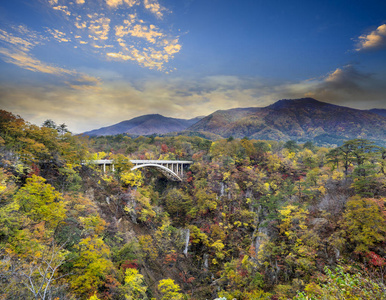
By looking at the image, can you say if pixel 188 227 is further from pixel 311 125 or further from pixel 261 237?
pixel 311 125

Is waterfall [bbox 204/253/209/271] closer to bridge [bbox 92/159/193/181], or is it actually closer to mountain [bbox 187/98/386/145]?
bridge [bbox 92/159/193/181]

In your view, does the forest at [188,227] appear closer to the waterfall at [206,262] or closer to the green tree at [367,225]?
the green tree at [367,225]

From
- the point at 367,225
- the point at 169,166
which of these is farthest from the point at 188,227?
the point at 367,225

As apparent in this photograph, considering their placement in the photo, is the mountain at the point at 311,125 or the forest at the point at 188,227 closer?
the forest at the point at 188,227

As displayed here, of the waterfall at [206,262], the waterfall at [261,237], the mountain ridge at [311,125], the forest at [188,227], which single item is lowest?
the waterfall at [206,262]

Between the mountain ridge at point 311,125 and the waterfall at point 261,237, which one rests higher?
the mountain ridge at point 311,125

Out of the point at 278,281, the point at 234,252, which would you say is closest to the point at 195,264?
the point at 234,252

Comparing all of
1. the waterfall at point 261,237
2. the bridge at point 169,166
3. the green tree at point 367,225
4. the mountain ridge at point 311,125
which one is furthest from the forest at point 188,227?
the mountain ridge at point 311,125
